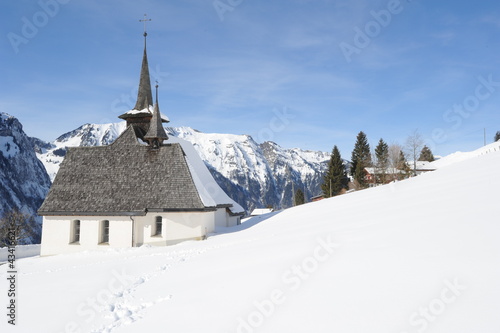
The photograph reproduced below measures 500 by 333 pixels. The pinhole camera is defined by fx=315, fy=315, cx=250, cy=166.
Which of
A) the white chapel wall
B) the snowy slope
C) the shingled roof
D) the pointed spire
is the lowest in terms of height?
the white chapel wall

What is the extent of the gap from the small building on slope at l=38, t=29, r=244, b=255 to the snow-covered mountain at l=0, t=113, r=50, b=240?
12566cm

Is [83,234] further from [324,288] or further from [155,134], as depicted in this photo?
[324,288]

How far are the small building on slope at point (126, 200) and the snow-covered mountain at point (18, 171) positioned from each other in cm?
12566

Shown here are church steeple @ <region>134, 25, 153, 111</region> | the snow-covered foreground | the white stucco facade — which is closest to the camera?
the snow-covered foreground

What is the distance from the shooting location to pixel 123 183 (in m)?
26.2

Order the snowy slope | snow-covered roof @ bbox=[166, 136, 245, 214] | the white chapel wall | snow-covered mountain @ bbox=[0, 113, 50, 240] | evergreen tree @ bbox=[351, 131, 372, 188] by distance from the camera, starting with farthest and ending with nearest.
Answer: snow-covered mountain @ bbox=[0, 113, 50, 240]
evergreen tree @ bbox=[351, 131, 372, 188]
the snowy slope
snow-covered roof @ bbox=[166, 136, 245, 214]
the white chapel wall

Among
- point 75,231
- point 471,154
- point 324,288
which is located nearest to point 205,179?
point 75,231

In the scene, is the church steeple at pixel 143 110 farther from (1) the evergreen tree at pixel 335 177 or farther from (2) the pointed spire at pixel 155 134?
(1) the evergreen tree at pixel 335 177

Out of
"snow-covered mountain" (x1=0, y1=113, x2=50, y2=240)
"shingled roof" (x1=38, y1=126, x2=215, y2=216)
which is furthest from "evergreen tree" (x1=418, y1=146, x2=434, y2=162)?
"snow-covered mountain" (x1=0, y1=113, x2=50, y2=240)

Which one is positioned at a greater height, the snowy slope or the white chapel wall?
the snowy slope

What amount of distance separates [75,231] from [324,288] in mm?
24766

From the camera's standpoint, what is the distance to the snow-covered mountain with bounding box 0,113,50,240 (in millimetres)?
130875

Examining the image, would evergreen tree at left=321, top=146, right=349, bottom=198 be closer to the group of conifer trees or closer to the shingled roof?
the group of conifer trees

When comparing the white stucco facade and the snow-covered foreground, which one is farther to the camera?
the white stucco facade
